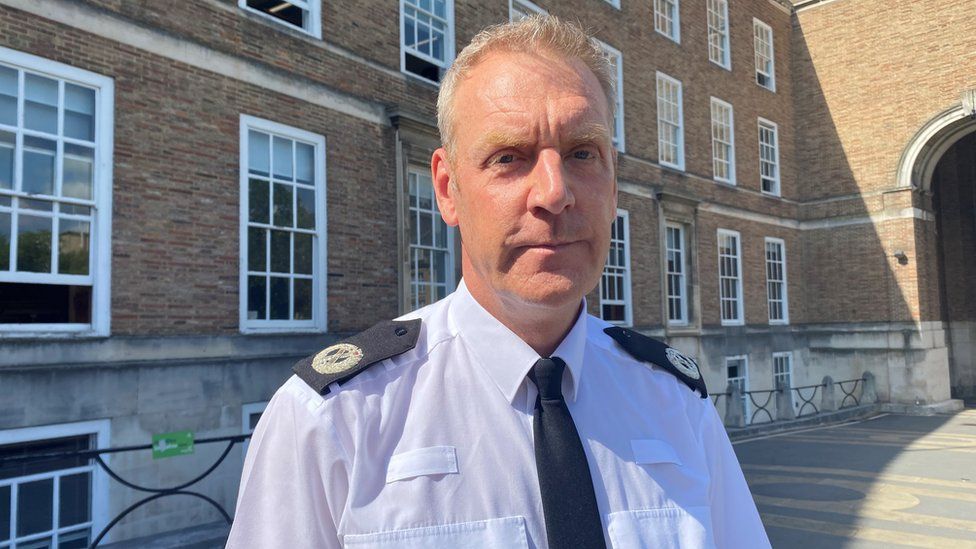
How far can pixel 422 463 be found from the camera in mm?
1477

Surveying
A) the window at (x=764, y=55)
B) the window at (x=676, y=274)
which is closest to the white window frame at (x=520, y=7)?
the window at (x=676, y=274)

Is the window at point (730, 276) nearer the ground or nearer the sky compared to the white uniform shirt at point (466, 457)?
nearer the sky

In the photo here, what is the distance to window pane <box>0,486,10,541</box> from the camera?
6723 millimetres

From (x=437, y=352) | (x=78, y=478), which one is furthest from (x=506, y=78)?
(x=78, y=478)

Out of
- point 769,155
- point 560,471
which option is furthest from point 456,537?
point 769,155

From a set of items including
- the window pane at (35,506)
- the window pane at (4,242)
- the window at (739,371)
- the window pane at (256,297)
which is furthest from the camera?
the window at (739,371)

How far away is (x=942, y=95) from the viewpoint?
2053cm

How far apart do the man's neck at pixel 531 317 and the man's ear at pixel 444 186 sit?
0.61 feet

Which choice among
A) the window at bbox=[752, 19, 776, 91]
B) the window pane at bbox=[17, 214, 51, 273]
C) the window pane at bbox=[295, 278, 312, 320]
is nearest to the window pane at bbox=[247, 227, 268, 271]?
the window pane at bbox=[295, 278, 312, 320]

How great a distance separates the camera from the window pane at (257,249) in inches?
355

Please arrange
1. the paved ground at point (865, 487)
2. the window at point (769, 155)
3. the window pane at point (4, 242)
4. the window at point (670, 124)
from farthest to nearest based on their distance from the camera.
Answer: the window at point (769, 155) → the window at point (670, 124) → the paved ground at point (865, 487) → the window pane at point (4, 242)

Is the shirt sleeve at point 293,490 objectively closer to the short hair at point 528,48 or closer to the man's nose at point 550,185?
the man's nose at point 550,185

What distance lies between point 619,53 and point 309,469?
16.7m

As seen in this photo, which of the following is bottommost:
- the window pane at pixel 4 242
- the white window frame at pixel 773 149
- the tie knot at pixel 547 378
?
the tie knot at pixel 547 378
